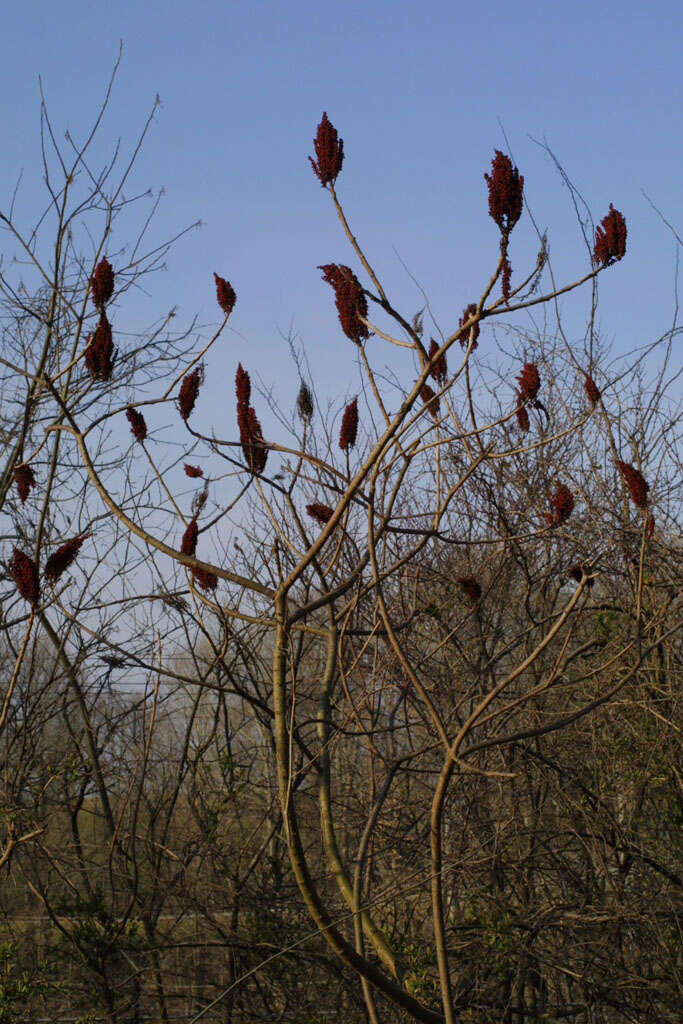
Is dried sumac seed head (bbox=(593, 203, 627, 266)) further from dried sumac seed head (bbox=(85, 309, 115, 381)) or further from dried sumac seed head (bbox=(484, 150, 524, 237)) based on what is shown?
dried sumac seed head (bbox=(85, 309, 115, 381))

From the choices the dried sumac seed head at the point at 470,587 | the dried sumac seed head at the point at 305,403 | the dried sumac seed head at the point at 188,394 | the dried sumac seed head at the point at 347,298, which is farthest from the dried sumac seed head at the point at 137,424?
the dried sumac seed head at the point at 470,587

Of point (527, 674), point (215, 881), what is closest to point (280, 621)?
point (215, 881)

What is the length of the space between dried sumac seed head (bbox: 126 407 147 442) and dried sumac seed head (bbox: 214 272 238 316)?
53 centimetres

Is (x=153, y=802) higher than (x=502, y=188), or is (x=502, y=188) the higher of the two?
(x=502, y=188)

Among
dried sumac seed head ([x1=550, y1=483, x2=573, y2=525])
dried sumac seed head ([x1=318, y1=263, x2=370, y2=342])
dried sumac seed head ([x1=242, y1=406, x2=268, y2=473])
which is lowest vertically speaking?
dried sumac seed head ([x1=550, y1=483, x2=573, y2=525])

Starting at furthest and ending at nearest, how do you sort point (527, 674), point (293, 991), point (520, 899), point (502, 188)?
point (527, 674) < point (520, 899) < point (293, 991) < point (502, 188)

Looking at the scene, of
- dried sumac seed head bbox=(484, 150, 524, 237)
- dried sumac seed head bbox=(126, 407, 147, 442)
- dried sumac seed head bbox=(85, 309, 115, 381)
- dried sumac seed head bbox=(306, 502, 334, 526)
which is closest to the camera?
dried sumac seed head bbox=(484, 150, 524, 237)

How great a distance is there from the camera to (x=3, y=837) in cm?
465

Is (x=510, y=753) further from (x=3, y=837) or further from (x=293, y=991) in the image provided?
(x=3, y=837)

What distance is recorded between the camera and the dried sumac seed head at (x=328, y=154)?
8.17 ft

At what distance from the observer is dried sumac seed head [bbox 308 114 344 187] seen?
8.17 ft

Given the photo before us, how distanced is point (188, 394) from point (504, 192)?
4.10ft

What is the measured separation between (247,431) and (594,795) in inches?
139

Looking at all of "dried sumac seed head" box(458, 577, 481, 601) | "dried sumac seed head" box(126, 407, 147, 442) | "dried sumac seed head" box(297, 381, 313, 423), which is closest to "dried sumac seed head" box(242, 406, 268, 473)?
"dried sumac seed head" box(126, 407, 147, 442)
